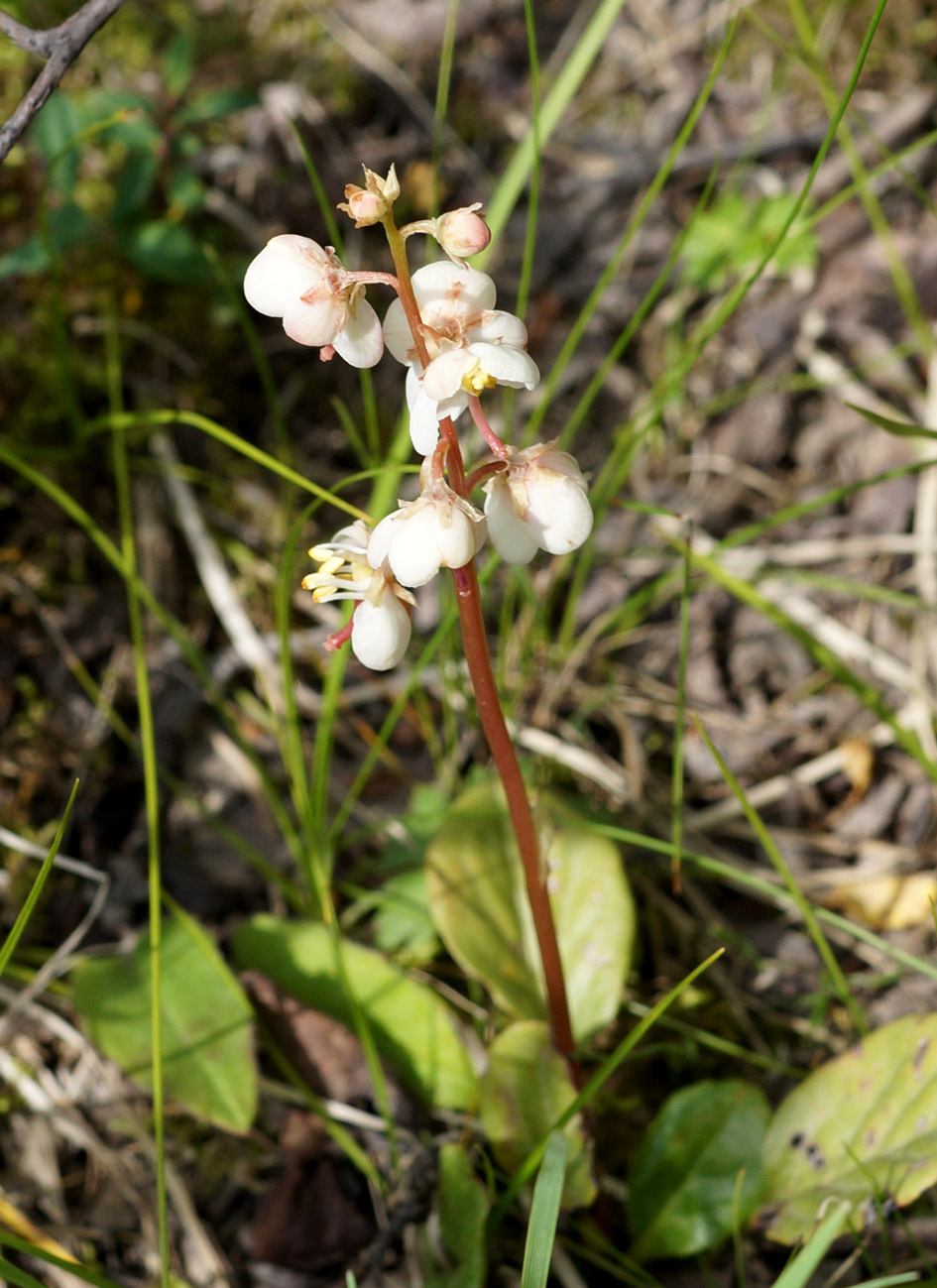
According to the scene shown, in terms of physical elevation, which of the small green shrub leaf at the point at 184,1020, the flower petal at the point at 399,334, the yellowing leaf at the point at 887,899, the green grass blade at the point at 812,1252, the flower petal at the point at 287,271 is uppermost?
the flower petal at the point at 287,271

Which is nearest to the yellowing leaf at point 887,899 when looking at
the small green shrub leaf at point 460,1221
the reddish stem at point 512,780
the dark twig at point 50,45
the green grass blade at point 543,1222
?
the reddish stem at point 512,780

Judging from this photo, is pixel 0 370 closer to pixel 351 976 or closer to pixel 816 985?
pixel 351 976

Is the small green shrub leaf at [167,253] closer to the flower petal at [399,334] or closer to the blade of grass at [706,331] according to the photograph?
the blade of grass at [706,331]

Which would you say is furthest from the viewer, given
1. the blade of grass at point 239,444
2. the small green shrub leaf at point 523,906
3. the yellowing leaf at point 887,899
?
A: the yellowing leaf at point 887,899

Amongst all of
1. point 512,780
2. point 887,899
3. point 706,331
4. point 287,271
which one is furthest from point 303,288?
point 887,899

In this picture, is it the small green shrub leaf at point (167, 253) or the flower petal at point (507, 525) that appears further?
the small green shrub leaf at point (167, 253)

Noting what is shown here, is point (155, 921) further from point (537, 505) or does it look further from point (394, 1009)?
point (537, 505)
